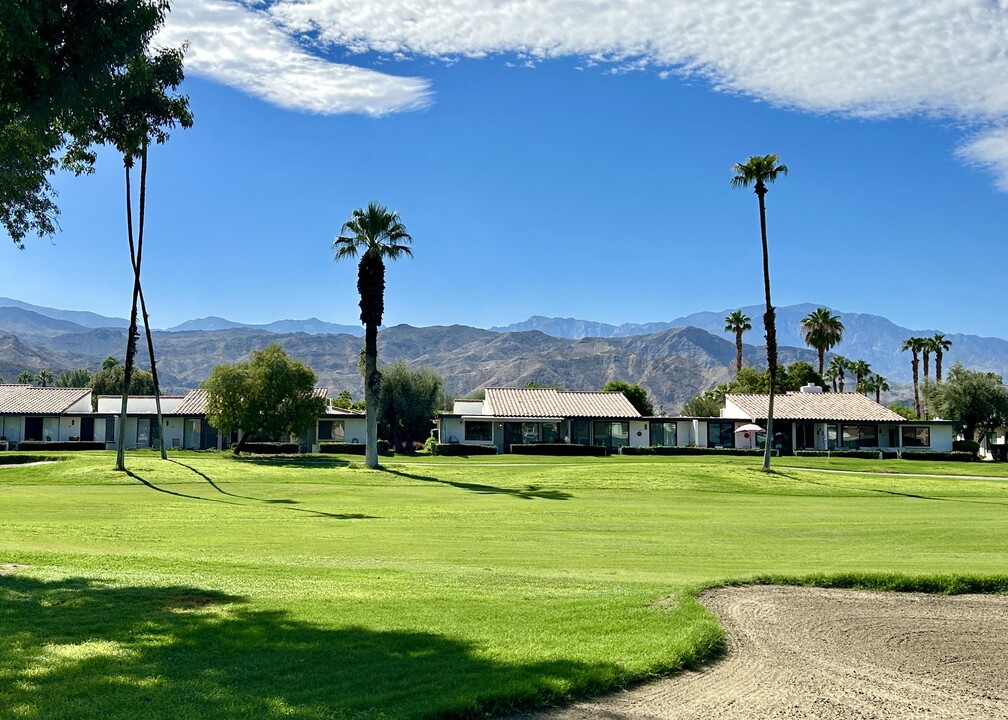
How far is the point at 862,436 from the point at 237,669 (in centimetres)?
6905

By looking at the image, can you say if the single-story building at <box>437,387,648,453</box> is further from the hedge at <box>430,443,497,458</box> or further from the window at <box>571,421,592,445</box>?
the hedge at <box>430,443,497,458</box>

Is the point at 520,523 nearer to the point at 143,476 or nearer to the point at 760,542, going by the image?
the point at 760,542

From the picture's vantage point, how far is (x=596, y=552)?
17.3 meters

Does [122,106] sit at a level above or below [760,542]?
above

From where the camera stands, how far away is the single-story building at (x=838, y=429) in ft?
226

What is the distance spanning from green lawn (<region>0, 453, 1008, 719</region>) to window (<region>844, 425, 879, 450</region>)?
3906cm

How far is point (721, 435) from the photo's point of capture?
7025 centimetres

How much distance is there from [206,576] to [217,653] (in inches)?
195

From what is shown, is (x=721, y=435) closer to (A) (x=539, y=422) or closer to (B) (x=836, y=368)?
(A) (x=539, y=422)

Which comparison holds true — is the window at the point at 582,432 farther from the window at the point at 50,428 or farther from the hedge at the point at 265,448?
the window at the point at 50,428

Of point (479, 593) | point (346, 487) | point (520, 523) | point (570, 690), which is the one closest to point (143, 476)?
point (346, 487)

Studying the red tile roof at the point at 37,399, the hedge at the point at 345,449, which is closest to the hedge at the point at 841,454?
the hedge at the point at 345,449

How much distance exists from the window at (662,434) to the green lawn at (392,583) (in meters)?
36.5

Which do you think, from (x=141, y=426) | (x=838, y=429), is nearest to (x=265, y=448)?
(x=141, y=426)
